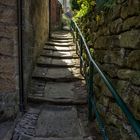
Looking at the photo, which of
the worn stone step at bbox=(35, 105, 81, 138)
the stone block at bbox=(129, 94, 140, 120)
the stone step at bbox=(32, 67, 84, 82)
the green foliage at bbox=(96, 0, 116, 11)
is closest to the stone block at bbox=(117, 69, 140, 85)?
the stone block at bbox=(129, 94, 140, 120)

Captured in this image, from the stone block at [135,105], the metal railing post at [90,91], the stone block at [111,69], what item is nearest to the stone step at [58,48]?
the metal railing post at [90,91]

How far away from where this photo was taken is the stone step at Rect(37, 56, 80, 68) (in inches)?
241

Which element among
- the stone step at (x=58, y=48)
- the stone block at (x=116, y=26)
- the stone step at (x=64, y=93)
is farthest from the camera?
the stone step at (x=58, y=48)

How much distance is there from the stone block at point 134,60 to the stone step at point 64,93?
196 centimetres

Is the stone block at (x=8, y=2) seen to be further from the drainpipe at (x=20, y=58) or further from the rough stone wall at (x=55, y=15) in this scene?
the rough stone wall at (x=55, y=15)

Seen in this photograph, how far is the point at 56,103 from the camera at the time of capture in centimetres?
448

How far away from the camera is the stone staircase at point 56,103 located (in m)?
3.59

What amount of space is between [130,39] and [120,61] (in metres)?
0.38

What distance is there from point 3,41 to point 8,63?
34cm

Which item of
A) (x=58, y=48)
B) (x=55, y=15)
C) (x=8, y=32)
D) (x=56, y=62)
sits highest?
(x=55, y=15)

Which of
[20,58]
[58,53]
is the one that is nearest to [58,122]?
[20,58]

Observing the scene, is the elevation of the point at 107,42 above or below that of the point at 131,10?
below

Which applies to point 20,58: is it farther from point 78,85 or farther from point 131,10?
point 131,10

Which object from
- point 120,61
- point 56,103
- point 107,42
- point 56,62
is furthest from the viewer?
point 56,62
